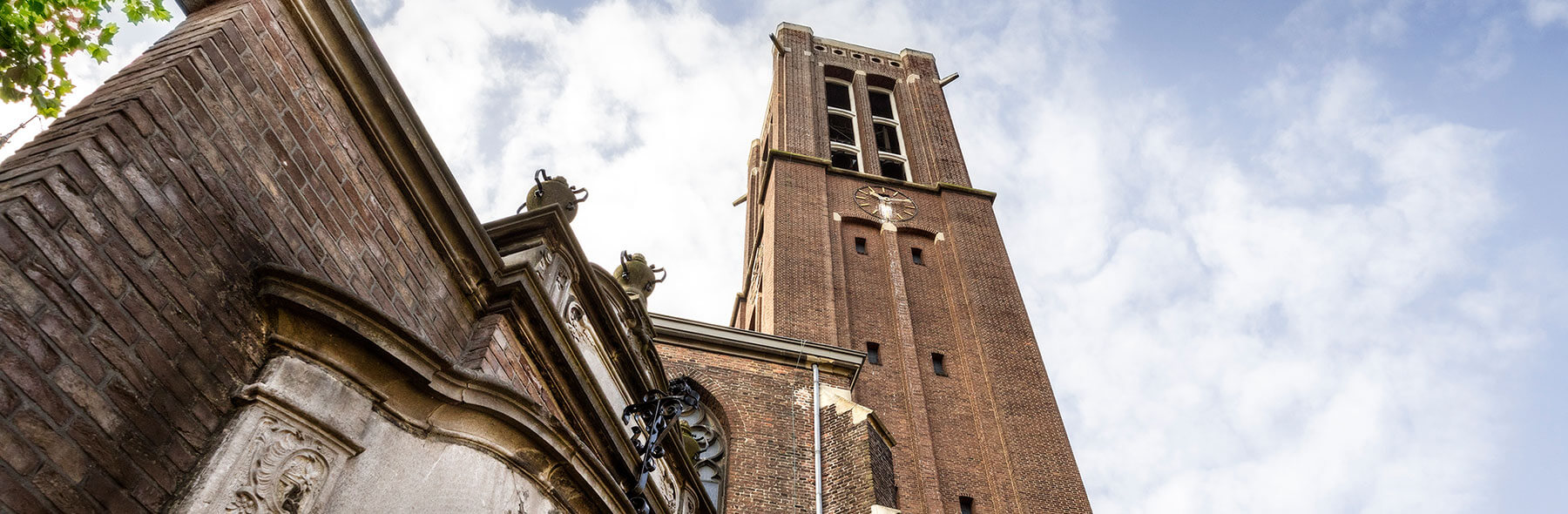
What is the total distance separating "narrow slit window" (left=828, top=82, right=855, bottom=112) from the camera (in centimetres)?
3481

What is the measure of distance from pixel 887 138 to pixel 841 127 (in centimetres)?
154

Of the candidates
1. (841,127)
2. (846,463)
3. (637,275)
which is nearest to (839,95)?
(841,127)

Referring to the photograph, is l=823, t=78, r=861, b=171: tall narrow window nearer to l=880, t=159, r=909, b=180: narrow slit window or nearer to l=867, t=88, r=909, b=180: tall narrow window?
l=867, t=88, r=909, b=180: tall narrow window

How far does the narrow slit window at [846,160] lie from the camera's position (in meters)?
30.7

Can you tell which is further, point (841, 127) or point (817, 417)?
point (841, 127)

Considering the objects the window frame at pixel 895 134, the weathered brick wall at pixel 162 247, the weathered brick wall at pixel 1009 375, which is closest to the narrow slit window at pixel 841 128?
the window frame at pixel 895 134

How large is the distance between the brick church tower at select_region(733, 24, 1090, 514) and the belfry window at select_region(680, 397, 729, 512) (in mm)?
4449

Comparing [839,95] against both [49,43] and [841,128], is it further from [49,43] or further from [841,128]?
[49,43]

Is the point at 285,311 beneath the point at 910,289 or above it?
beneath

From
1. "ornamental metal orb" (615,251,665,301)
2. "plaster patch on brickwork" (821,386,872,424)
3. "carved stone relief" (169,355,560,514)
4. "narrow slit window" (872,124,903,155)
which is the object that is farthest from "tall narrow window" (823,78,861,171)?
"carved stone relief" (169,355,560,514)

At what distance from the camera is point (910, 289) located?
25.0 meters

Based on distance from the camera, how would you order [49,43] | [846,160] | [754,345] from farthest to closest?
[846,160], [754,345], [49,43]

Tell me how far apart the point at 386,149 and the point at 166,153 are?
156 cm

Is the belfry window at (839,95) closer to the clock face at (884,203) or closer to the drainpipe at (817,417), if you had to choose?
the clock face at (884,203)
